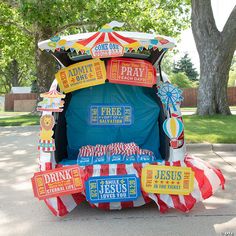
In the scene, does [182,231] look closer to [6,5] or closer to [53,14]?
[53,14]

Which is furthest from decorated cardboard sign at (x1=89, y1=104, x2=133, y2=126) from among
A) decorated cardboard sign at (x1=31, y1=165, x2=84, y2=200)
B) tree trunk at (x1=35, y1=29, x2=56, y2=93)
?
tree trunk at (x1=35, y1=29, x2=56, y2=93)

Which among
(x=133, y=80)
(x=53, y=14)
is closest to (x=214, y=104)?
(x=53, y=14)

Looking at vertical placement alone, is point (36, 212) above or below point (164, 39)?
below

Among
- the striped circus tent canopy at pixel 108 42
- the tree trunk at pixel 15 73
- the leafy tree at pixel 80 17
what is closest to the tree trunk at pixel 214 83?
Answer: the leafy tree at pixel 80 17

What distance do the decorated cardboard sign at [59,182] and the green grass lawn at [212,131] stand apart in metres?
4.99

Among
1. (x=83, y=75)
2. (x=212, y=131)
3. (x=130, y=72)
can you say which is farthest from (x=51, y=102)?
(x=212, y=131)

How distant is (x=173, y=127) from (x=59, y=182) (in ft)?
4.96

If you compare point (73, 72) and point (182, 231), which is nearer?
point (182, 231)

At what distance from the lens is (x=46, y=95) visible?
14.1 ft

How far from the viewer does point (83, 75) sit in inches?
181

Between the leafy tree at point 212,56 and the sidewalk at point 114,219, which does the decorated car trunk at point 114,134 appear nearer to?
the sidewalk at point 114,219

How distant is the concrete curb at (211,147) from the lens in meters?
8.21

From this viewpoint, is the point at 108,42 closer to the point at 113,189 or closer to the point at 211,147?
the point at 113,189

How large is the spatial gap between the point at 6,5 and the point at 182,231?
69.4 feet
